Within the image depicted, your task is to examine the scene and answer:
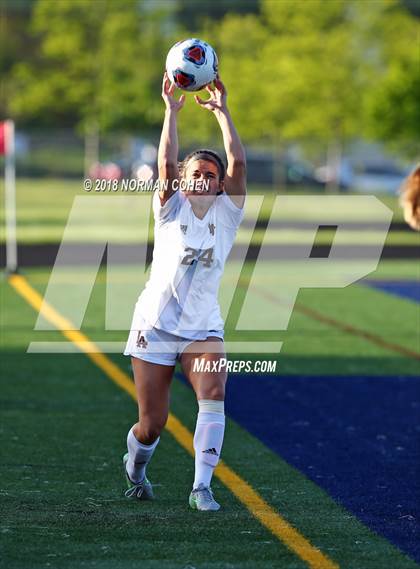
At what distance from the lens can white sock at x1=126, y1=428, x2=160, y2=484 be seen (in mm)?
7473

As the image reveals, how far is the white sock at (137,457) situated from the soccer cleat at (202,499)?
0.39 metres

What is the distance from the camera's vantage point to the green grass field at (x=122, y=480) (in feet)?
21.0

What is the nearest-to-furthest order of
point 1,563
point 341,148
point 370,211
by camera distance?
point 1,563
point 370,211
point 341,148

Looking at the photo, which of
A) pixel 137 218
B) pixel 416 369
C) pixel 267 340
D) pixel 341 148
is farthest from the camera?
pixel 341 148

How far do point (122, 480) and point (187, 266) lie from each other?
1.67 m

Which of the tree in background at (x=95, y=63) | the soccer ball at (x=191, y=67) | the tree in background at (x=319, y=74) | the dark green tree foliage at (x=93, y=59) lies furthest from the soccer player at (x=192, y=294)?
the dark green tree foliage at (x=93, y=59)

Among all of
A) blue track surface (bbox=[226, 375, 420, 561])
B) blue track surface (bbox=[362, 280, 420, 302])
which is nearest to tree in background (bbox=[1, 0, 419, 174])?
blue track surface (bbox=[362, 280, 420, 302])

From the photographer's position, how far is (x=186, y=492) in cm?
783

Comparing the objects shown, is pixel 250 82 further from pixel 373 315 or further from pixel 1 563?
pixel 1 563

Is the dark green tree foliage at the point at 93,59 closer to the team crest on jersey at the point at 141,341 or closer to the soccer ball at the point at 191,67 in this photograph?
the soccer ball at the point at 191,67

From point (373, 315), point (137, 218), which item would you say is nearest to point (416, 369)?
point (373, 315)

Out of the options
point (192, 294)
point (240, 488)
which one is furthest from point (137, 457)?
point (192, 294)

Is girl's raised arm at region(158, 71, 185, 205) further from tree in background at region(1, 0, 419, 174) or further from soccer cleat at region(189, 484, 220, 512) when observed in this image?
tree in background at region(1, 0, 419, 174)

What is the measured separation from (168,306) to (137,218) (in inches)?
1354
